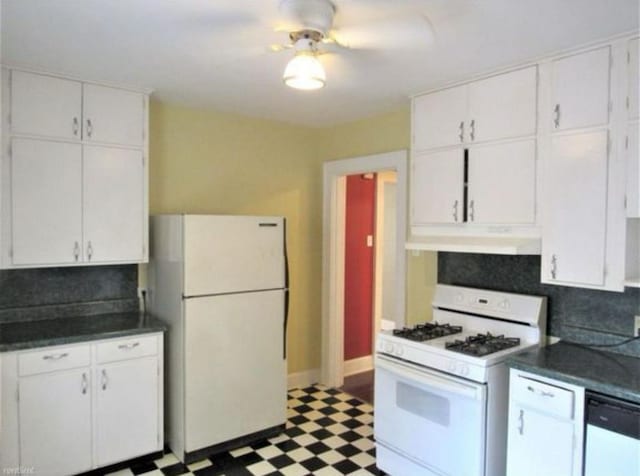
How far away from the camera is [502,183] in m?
2.58

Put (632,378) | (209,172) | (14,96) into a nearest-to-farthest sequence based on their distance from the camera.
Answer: (632,378) < (14,96) < (209,172)

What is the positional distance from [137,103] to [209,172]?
0.81 meters

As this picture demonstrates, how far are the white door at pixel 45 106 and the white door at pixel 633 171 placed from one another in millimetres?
3002

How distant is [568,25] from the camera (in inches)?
78.2

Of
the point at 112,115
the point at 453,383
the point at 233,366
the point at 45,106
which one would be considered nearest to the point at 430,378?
the point at 453,383

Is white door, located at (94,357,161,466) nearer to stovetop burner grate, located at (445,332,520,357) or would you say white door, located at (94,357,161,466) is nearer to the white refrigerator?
the white refrigerator

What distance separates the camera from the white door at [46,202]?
2.64 m

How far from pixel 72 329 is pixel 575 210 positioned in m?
2.88

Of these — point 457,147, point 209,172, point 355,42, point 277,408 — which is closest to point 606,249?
point 457,147

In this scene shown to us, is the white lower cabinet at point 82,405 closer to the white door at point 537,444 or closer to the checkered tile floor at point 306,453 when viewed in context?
the checkered tile floor at point 306,453

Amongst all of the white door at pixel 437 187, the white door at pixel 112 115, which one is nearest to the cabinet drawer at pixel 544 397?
the white door at pixel 437 187

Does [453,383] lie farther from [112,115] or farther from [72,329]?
[112,115]

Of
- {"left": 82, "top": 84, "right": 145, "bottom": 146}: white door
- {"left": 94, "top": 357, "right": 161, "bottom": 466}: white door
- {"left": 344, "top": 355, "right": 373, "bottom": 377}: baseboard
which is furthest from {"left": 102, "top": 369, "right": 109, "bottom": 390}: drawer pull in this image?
{"left": 344, "top": 355, "right": 373, "bottom": 377}: baseboard

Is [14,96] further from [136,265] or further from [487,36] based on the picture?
[487,36]
